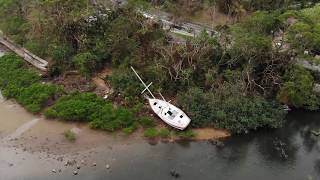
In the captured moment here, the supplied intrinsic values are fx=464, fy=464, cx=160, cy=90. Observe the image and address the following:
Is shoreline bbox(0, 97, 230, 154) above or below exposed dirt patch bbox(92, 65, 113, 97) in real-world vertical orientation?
below

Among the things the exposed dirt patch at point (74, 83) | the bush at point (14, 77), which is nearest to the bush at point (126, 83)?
the exposed dirt patch at point (74, 83)

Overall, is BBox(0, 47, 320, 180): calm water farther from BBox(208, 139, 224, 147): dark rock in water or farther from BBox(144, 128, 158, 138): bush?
BBox(144, 128, 158, 138): bush

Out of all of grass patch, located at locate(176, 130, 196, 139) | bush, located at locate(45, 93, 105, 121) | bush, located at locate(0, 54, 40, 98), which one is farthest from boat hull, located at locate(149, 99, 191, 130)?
bush, located at locate(0, 54, 40, 98)

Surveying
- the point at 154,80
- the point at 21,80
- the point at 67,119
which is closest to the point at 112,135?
the point at 67,119

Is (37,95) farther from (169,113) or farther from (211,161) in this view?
(211,161)

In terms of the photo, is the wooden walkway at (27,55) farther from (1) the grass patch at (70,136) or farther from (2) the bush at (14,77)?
(1) the grass patch at (70,136)

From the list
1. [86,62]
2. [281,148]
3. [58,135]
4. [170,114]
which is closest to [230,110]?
[170,114]

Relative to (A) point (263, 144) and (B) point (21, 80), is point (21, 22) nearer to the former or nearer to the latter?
(B) point (21, 80)
